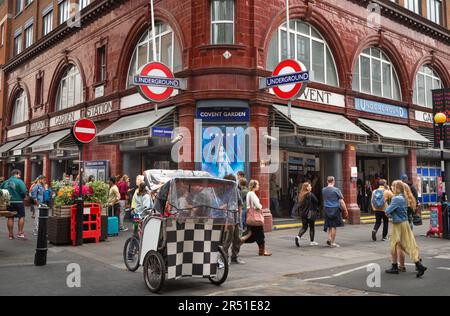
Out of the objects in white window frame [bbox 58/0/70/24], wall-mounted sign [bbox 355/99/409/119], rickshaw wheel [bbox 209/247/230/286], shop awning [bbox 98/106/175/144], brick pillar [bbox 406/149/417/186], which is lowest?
rickshaw wheel [bbox 209/247/230/286]

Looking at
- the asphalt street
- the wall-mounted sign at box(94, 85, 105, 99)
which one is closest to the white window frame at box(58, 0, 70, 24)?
the wall-mounted sign at box(94, 85, 105, 99)

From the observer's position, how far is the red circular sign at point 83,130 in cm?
1116

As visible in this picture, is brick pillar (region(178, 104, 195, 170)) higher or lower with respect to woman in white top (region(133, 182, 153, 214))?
higher

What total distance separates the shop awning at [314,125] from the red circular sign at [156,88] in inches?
151

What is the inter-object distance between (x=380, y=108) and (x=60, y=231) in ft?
49.5

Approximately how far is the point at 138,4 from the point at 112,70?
324 centimetres

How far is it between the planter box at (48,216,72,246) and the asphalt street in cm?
48

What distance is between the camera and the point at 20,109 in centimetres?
3012

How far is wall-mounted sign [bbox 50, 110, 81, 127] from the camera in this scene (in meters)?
22.3

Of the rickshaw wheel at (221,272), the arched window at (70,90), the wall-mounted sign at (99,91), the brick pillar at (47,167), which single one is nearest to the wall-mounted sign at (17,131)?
the brick pillar at (47,167)

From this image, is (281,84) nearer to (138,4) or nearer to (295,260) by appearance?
(295,260)

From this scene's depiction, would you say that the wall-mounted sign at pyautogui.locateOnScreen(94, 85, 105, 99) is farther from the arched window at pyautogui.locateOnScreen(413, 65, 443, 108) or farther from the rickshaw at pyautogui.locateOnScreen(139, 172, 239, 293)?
the arched window at pyautogui.locateOnScreen(413, 65, 443, 108)

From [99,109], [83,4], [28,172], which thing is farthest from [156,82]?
[28,172]

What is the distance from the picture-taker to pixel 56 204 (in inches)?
454
